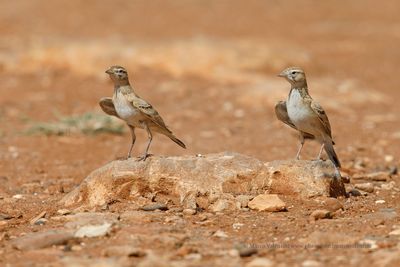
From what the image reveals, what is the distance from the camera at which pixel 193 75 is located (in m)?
16.8

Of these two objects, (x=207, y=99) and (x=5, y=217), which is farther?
(x=207, y=99)

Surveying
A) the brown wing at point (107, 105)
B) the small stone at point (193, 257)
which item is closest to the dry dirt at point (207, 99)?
the small stone at point (193, 257)

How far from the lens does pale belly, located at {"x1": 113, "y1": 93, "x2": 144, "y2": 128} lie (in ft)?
24.9

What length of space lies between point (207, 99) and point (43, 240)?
9.53 meters

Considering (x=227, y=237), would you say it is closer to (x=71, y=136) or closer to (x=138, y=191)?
(x=138, y=191)

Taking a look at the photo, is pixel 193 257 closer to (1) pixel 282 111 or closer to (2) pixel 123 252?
(2) pixel 123 252

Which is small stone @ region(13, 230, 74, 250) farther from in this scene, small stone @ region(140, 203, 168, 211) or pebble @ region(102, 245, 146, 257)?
small stone @ region(140, 203, 168, 211)

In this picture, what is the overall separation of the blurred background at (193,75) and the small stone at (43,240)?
3368mm

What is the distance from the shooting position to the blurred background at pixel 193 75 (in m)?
11.6

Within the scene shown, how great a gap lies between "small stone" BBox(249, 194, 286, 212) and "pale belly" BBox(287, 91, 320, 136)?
31.8 inches

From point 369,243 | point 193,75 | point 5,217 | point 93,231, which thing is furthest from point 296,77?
point 193,75

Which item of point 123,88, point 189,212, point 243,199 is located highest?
point 123,88

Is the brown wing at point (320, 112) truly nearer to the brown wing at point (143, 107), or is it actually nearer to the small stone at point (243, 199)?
the small stone at point (243, 199)

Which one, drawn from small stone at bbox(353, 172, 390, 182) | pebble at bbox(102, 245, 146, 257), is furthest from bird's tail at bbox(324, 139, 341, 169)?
pebble at bbox(102, 245, 146, 257)
